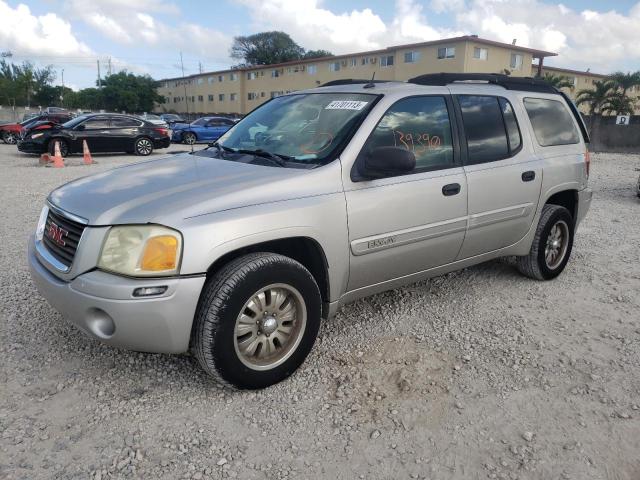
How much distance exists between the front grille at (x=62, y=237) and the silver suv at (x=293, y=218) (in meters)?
0.01

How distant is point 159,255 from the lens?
253 cm

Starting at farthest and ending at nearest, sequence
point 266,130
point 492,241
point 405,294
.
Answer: point 405,294 → point 492,241 → point 266,130

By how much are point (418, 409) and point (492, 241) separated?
1842 mm

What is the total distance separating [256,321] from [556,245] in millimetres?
3355

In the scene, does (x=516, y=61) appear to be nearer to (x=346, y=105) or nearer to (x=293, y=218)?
(x=346, y=105)

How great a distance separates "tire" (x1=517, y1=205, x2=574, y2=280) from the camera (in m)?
4.60

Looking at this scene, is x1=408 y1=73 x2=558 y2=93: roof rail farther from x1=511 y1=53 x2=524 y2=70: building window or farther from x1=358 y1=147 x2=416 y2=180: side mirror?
x1=511 y1=53 x2=524 y2=70: building window

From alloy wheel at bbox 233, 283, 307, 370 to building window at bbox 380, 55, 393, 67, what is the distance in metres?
43.1

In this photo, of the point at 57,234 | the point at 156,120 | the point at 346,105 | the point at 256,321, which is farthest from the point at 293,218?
the point at 156,120

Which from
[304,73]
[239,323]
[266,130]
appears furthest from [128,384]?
[304,73]

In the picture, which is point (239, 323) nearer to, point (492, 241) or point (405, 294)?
point (405, 294)

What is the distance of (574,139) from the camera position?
15.9 ft

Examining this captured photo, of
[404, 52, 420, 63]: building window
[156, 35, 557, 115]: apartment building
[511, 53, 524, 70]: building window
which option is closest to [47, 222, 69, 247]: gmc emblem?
[156, 35, 557, 115]: apartment building

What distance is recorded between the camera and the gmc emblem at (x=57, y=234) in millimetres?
2883
